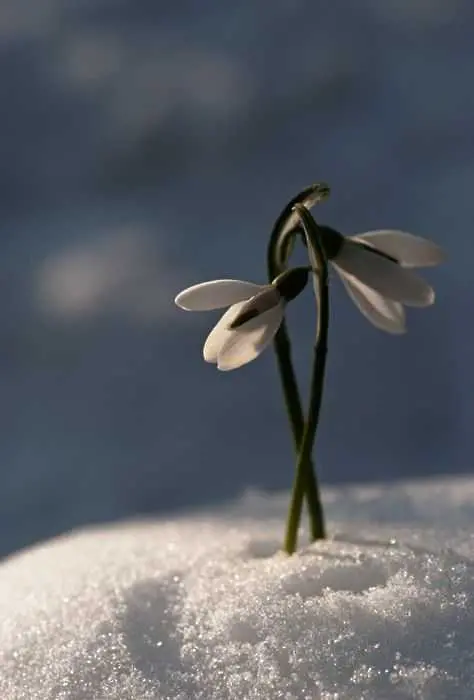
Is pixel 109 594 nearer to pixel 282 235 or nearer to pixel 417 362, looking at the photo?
pixel 282 235

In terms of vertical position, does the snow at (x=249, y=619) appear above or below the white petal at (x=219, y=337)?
below

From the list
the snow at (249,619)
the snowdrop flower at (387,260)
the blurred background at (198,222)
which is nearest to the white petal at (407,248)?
the snowdrop flower at (387,260)

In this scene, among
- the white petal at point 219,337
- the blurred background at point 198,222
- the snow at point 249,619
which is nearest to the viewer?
the snow at point 249,619

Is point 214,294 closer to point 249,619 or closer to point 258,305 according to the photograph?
point 258,305

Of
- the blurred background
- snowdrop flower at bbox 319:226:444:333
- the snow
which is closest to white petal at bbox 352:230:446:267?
snowdrop flower at bbox 319:226:444:333

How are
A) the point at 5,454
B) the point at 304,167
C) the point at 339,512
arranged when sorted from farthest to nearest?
the point at 304,167
the point at 5,454
the point at 339,512

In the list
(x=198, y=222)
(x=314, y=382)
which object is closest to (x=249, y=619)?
(x=314, y=382)

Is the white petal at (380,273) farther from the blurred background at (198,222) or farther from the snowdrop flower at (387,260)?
the blurred background at (198,222)

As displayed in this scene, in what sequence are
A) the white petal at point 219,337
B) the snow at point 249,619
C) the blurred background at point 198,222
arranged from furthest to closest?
the blurred background at point 198,222
the white petal at point 219,337
the snow at point 249,619

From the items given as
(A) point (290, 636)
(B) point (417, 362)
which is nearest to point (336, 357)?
(B) point (417, 362)
